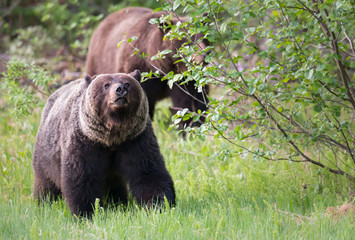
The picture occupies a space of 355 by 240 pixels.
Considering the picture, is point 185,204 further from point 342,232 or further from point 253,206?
point 342,232

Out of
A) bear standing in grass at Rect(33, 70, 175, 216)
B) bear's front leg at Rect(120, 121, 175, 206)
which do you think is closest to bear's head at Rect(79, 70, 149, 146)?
bear standing in grass at Rect(33, 70, 175, 216)

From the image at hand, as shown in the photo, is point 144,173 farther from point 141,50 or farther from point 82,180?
point 141,50

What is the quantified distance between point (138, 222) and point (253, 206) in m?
1.24

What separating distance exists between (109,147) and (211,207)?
115 centimetres

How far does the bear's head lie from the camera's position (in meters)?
4.98

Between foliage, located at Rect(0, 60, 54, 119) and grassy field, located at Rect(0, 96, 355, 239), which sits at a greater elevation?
foliage, located at Rect(0, 60, 54, 119)

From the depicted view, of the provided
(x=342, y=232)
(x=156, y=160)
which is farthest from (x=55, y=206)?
(x=342, y=232)

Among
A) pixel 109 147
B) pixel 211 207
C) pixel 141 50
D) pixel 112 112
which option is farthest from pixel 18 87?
pixel 211 207

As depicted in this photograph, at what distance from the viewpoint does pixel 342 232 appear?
13.8 ft

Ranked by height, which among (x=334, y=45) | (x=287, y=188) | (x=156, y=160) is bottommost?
(x=287, y=188)

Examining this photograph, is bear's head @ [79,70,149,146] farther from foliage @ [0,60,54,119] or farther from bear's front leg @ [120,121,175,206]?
foliage @ [0,60,54,119]

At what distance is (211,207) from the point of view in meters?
4.79

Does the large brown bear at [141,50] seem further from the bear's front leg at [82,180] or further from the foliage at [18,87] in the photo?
the bear's front leg at [82,180]

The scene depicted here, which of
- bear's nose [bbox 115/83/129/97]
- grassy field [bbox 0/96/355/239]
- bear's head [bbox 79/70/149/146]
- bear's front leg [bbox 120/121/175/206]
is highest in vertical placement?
bear's nose [bbox 115/83/129/97]
